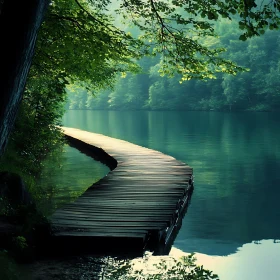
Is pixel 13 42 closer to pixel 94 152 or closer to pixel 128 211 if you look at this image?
pixel 128 211

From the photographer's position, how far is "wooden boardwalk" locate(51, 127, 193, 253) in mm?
6418

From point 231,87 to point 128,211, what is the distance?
5473 centimetres

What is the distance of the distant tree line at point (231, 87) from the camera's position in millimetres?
59969

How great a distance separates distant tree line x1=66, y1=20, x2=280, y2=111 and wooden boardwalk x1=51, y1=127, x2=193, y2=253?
3902cm

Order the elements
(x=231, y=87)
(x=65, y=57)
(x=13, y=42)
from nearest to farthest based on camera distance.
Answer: (x=13, y=42) → (x=65, y=57) → (x=231, y=87)

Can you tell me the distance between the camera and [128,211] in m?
7.70

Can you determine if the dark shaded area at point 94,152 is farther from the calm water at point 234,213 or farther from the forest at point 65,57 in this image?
the calm water at point 234,213

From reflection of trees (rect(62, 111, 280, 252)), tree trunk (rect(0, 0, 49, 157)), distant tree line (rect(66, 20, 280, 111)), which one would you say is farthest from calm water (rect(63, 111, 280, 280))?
distant tree line (rect(66, 20, 280, 111))

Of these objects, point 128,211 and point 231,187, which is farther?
point 231,187

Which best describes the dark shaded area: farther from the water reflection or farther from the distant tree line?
the distant tree line

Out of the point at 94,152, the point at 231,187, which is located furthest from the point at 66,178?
the point at 94,152

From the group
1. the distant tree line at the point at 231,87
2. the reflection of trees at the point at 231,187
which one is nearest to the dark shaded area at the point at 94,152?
the reflection of trees at the point at 231,187

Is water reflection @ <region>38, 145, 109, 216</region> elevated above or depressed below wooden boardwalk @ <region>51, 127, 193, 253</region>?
below

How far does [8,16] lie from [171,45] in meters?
5.03
